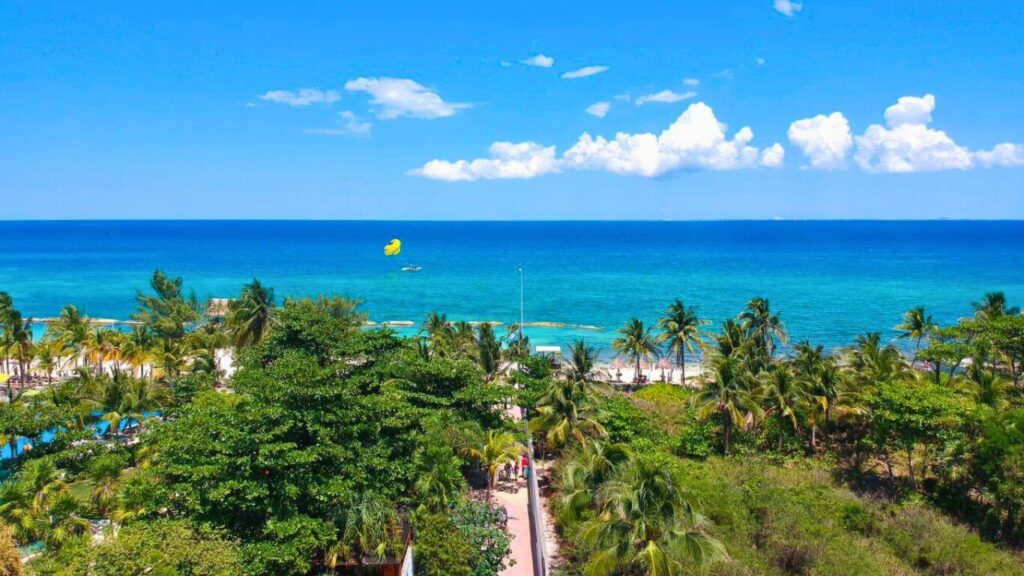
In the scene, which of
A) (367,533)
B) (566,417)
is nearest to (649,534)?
(367,533)

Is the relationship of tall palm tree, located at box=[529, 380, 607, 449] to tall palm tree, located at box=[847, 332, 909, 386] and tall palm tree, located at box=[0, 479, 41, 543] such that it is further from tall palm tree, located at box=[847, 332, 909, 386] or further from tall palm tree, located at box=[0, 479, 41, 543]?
tall palm tree, located at box=[0, 479, 41, 543]

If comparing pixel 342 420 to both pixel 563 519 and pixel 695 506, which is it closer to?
pixel 563 519

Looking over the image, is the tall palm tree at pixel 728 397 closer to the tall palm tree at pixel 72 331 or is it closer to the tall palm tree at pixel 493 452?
the tall palm tree at pixel 493 452

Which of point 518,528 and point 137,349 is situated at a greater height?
point 137,349

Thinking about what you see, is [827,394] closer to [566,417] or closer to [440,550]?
[566,417]

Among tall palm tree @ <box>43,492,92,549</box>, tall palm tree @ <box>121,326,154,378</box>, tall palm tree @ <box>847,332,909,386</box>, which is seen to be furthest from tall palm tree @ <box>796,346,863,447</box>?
tall palm tree @ <box>121,326,154,378</box>

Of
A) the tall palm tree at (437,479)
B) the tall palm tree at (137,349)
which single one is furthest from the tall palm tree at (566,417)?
the tall palm tree at (137,349)
